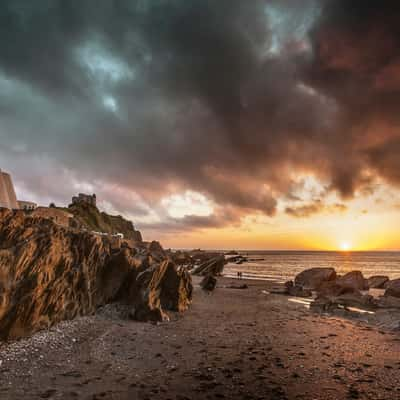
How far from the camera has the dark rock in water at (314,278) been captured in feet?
172

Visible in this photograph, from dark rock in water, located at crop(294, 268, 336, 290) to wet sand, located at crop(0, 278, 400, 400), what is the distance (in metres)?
33.0

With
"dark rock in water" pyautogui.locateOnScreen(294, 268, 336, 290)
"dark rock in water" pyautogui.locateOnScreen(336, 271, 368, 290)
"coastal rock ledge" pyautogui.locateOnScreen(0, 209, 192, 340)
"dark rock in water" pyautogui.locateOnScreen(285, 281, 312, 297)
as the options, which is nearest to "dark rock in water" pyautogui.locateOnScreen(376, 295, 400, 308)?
"dark rock in water" pyautogui.locateOnScreen(285, 281, 312, 297)

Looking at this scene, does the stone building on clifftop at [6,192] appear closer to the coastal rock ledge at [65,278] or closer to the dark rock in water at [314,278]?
the coastal rock ledge at [65,278]

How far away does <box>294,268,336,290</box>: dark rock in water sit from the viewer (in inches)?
2060

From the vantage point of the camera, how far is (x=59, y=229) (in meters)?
19.4

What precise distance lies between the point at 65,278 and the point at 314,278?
48.1m

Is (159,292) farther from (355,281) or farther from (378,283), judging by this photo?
(378,283)

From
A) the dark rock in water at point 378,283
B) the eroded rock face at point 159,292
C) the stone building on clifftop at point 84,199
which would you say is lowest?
the dark rock in water at point 378,283

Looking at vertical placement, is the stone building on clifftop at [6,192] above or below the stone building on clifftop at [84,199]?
below

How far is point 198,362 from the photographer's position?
44.5 feet

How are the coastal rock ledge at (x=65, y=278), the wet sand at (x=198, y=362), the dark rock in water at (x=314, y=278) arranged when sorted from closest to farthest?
the wet sand at (x=198, y=362) → the coastal rock ledge at (x=65, y=278) → the dark rock in water at (x=314, y=278)

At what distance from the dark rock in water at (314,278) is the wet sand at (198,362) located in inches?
1300

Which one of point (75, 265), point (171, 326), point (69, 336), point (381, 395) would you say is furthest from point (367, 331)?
point (75, 265)

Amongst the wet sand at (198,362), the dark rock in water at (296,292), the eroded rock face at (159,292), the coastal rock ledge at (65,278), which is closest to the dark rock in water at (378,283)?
the dark rock in water at (296,292)
